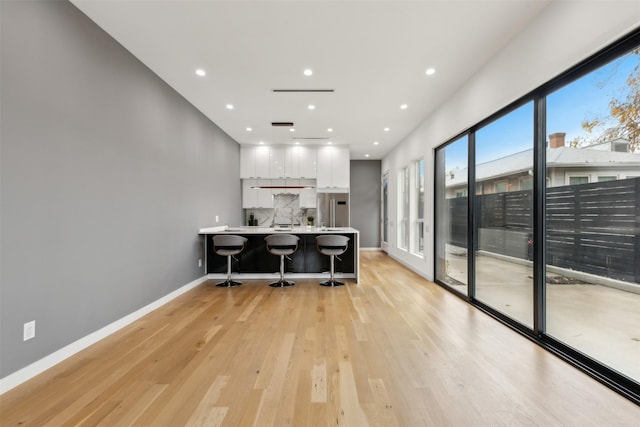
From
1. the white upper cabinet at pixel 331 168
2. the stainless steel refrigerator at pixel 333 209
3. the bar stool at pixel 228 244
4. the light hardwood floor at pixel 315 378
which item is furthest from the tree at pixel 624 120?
the stainless steel refrigerator at pixel 333 209

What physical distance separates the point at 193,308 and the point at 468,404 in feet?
10.3

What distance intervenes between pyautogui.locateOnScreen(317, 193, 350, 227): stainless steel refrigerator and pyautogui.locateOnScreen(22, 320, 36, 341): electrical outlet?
572 centimetres

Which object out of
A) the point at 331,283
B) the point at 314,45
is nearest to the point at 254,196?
the point at 331,283

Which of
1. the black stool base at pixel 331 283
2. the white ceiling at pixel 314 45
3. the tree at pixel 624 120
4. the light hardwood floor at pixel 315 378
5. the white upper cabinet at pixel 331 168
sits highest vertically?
the white ceiling at pixel 314 45

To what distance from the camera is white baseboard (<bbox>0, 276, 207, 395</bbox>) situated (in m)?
1.92

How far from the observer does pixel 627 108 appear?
1.91 meters

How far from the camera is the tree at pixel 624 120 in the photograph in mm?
1847

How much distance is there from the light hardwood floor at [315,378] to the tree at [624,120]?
5.75 ft

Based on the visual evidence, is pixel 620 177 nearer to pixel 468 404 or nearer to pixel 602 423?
pixel 602 423

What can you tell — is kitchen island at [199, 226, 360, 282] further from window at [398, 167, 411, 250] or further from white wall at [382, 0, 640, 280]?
window at [398, 167, 411, 250]

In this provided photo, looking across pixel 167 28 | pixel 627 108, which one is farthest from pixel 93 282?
pixel 627 108

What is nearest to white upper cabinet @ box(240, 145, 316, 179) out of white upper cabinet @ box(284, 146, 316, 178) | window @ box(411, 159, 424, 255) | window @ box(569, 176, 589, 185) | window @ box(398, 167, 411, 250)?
white upper cabinet @ box(284, 146, 316, 178)

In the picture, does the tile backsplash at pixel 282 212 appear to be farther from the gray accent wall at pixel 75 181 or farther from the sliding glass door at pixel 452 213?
the sliding glass door at pixel 452 213

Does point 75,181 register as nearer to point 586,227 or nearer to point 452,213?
point 586,227
